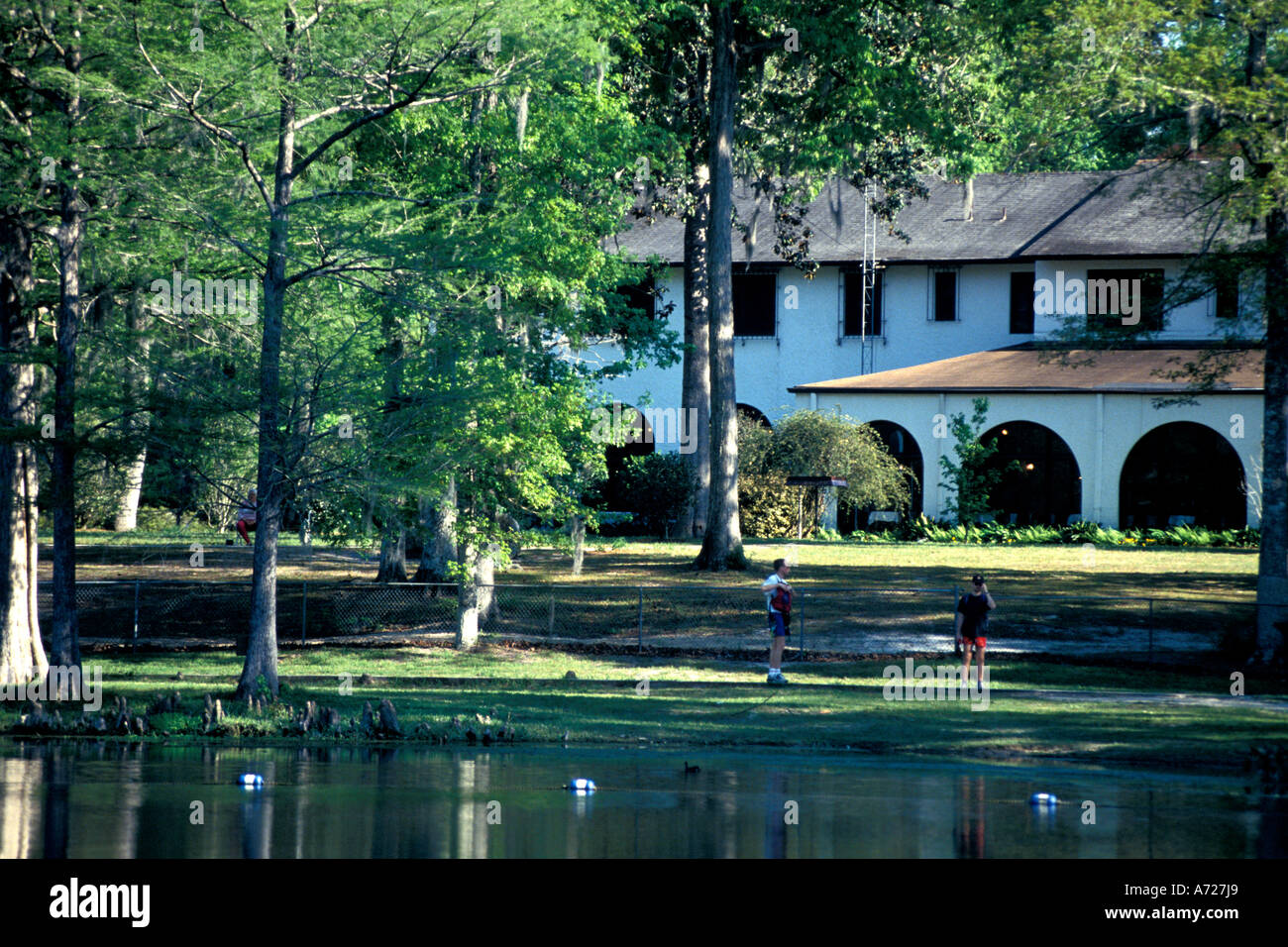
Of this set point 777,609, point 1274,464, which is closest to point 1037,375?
point 1274,464

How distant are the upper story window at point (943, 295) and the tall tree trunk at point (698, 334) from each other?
10541mm

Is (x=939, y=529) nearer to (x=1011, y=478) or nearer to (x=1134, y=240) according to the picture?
(x=1011, y=478)

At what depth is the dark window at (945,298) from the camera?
4606 cm

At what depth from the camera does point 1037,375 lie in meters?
41.0

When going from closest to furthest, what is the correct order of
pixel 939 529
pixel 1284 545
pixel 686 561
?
pixel 1284 545
pixel 686 561
pixel 939 529

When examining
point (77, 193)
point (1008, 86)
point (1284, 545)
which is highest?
point (1008, 86)

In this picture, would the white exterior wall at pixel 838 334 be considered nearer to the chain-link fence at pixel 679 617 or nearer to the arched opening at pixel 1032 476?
the arched opening at pixel 1032 476

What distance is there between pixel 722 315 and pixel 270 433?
48.0ft

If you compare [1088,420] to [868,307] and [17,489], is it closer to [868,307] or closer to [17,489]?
[868,307]

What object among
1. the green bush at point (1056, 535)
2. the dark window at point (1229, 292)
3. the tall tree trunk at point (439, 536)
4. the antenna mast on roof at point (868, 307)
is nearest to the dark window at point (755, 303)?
the antenna mast on roof at point (868, 307)

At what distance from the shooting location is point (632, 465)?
41.2 metres

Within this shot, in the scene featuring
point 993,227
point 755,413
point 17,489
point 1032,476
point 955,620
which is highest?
point 993,227

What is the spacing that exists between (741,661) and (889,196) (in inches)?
673
